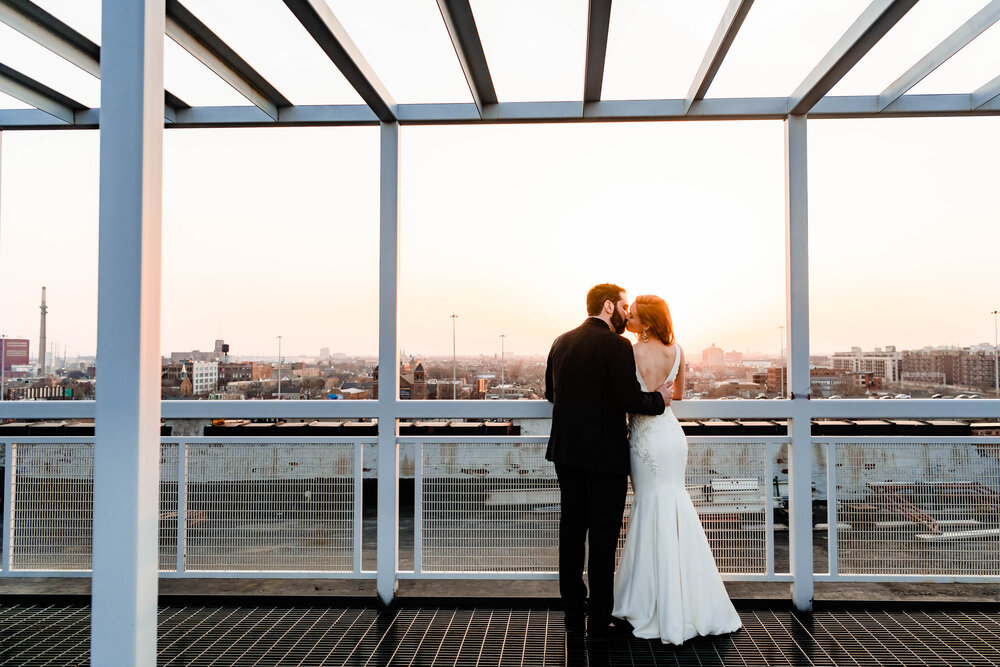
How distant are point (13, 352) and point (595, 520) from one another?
3.74 metres

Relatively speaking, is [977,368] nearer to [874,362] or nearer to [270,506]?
[874,362]

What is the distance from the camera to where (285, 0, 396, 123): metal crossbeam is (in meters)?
2.37

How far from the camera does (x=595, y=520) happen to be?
2.85 metres

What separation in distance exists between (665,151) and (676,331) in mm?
1311

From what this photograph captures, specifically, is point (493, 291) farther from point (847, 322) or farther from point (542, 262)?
point (847, 322)

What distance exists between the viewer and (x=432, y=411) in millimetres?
3336

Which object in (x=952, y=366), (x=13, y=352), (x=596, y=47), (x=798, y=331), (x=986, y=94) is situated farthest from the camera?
(x=13, y=352)

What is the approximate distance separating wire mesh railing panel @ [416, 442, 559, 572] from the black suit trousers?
35 cm

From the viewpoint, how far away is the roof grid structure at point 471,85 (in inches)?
98.3

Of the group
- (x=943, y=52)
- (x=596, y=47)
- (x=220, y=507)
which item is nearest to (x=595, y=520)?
(x=220, y=507)

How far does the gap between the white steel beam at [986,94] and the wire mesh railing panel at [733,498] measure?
2184 millimetres

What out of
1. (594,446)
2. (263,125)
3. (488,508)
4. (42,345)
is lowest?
(488,508)

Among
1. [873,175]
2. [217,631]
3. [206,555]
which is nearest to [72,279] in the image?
[206,555]

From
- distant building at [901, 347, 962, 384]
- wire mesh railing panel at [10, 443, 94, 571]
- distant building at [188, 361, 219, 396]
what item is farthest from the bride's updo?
wire mesh railing panel at [10, 443, 94, 571]
